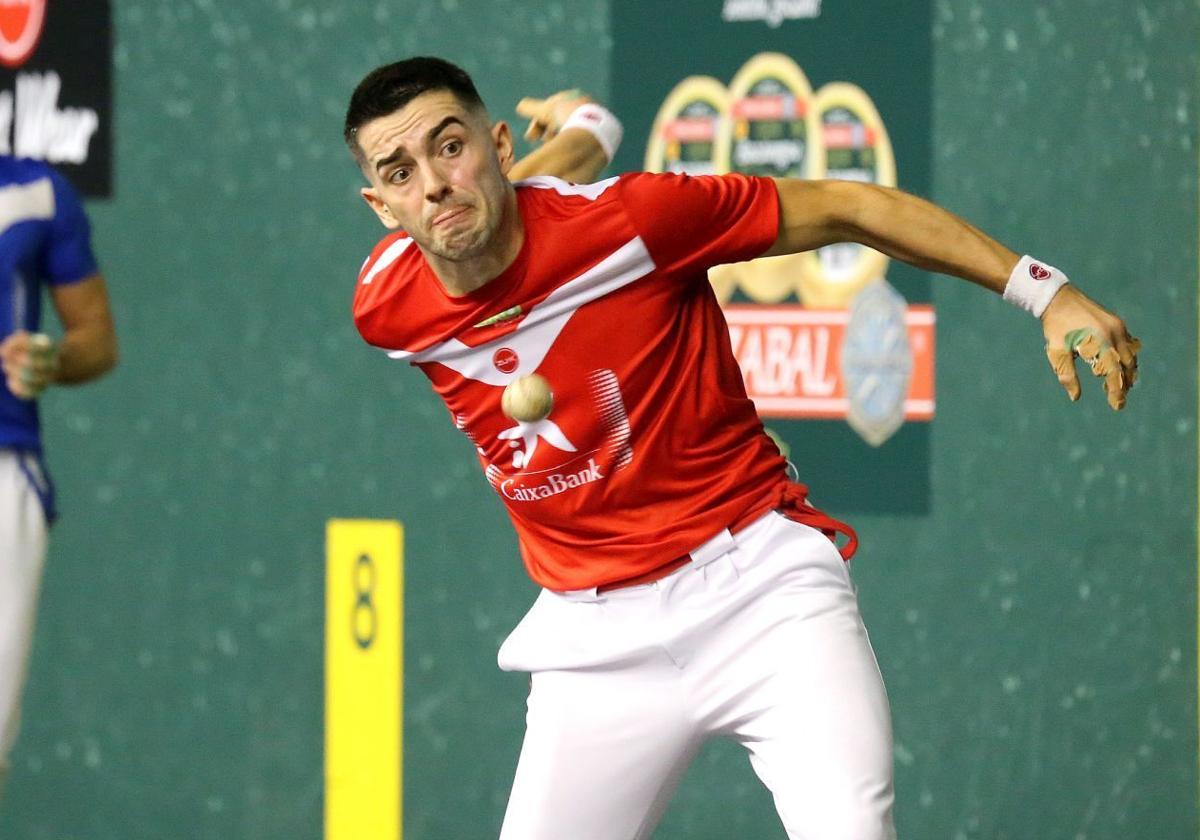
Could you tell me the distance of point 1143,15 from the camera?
135 inches

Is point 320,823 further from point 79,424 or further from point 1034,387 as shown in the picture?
point 1034,387

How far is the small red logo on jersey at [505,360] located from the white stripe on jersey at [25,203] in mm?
997

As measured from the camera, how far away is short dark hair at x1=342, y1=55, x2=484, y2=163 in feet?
8.21

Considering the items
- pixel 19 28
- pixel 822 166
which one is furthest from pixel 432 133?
pixel 19 28

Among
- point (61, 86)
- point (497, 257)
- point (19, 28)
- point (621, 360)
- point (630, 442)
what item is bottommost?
point (630, 442)

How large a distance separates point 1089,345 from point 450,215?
2.49 ft

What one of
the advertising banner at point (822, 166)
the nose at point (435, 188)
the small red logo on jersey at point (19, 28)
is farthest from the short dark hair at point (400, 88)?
the small red logo on jersey at point (19, 28)

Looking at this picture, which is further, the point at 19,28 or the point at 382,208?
the point at 19,28

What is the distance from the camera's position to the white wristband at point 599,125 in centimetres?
292

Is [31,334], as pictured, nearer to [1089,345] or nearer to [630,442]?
[630,442]

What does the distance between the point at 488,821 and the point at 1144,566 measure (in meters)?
1.38

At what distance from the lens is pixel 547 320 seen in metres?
2.55

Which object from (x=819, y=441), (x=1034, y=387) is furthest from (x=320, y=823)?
(x=1034, y=387)

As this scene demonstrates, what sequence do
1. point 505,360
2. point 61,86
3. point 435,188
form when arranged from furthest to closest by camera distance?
point 61,86 < point 505,360 < point 435,188
